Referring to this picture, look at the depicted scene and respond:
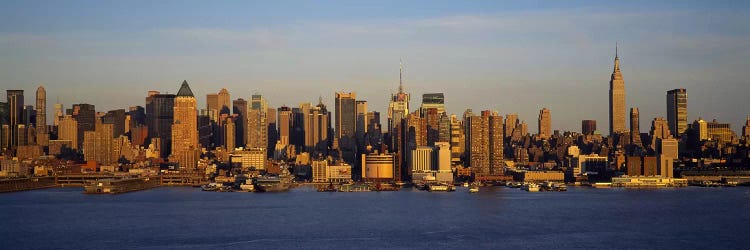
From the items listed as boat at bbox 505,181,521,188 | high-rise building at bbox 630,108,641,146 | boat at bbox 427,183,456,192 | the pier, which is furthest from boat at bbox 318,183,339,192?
high-rise building at bbox 630,108,641,146

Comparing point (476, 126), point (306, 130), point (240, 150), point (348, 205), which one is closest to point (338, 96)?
point (306, 130)

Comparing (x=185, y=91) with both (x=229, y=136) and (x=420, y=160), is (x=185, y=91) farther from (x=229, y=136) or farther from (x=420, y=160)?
(x=420, y=160)

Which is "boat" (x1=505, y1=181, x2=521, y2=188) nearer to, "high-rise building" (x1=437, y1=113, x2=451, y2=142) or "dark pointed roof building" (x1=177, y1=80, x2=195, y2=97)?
"high-rise building" (x1=437, y1=113, x2=451, y2=142)

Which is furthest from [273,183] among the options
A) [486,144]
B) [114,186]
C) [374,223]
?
[374,223]

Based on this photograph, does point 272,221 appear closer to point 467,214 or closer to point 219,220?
point 219,220

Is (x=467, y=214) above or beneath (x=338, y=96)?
beneath

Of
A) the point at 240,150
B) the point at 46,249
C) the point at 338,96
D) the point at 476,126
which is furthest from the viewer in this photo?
the point at 338,96

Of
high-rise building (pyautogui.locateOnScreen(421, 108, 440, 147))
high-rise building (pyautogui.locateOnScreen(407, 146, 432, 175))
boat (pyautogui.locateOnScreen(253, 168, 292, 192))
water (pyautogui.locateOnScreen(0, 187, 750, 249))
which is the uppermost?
high-rise building (pyautogui.locateOnScreen(421, 108, 440, 147))
